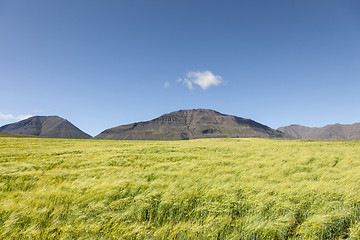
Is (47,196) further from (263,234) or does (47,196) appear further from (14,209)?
(263,234)

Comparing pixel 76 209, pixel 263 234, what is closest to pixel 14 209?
pixel 76 209

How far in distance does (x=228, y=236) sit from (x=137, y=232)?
5.53 feet

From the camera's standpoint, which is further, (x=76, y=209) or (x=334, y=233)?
(x=76, y=209)

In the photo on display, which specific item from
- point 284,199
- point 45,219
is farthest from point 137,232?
point 284,199

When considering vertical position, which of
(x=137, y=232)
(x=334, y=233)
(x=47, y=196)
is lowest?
(x=334, y=233)

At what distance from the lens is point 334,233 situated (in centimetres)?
312

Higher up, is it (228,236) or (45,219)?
(45,219)

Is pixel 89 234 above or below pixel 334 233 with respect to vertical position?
above

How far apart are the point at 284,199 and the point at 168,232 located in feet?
10.2

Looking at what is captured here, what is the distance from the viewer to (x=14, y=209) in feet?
10.4

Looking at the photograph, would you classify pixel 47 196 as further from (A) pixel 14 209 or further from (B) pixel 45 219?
(B) pixel 45 219

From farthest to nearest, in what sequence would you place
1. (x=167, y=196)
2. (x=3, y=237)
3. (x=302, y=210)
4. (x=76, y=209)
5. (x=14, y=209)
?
1. (x=167, y=196)
2. (x=302, y=210)
3. (x=76, y=209)
4. (x=14, y=209)
5. (x=3, y=237)

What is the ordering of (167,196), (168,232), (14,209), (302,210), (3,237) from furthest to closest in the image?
(167,196), (302,210), (14,209), (168,232), (3,237)

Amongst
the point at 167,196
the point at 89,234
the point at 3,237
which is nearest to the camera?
the point at 3,237
